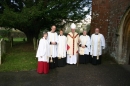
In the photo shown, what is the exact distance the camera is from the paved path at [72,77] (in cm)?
706

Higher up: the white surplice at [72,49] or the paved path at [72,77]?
the white surplice at [72,49]

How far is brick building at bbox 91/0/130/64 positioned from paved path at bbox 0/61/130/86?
65.5 inches

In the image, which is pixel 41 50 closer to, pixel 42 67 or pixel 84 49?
pixel 42 67

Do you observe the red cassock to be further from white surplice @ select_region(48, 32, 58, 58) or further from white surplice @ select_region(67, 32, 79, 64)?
white surplice @ select_region(67, 32, 79, 64)

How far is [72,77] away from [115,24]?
4855 millimetres

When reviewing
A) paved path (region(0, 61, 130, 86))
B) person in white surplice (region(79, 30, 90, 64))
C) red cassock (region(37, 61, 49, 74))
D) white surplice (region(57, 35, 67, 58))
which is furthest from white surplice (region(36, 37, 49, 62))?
person in white surplice (region(79, 30, 90, 64))

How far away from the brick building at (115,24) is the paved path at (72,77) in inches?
65.5

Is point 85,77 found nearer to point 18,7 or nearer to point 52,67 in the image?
point 52,67

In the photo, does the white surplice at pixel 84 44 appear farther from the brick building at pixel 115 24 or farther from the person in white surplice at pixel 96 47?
the brick building at pixel 115 24

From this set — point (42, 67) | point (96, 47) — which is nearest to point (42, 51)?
point (42, 67)

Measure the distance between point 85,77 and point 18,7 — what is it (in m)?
9.82

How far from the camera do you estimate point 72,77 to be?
7883 mm

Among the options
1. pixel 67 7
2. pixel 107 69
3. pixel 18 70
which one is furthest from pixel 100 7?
pixel 18 70

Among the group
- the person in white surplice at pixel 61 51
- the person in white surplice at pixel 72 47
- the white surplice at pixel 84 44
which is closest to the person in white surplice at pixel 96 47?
the white surplice at pixel 84 44
